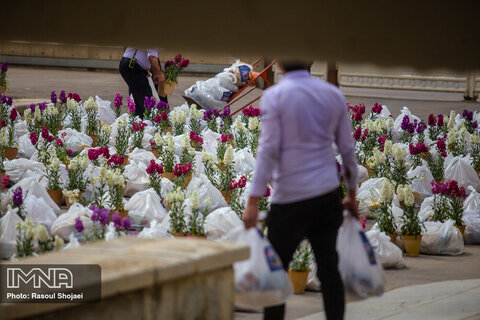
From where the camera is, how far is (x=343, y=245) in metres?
3.74

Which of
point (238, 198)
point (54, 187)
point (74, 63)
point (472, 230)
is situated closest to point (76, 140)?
point (54, 187)

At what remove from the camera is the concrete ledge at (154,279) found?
2.59 meters

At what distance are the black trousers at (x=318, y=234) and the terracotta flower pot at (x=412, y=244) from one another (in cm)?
253

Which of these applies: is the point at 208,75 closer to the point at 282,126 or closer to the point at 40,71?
the point at 40,71

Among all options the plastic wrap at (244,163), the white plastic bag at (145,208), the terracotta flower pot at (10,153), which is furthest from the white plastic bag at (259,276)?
the terracotta flower pot at (10,153)

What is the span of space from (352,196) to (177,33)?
1.29 meters

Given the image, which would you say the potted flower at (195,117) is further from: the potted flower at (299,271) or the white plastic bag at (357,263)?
the white plastic bag at (357,263)

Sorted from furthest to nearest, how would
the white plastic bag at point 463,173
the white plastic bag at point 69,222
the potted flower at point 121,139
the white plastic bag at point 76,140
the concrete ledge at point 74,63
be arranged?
the concrete ledge at point 74,63 → the white plastic bag at point 76,140 → the potted flower at point 121,139 → the white plastic bag at point 463,173 → the white plastic bag at point 69,222

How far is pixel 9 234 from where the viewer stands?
5.18 metres

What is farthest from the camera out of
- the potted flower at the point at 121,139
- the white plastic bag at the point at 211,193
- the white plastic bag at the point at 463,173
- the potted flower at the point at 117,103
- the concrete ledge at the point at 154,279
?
the potted flower at the point at 117,103

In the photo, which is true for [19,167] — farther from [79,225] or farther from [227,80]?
[227,80]

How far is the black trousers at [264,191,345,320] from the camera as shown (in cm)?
348

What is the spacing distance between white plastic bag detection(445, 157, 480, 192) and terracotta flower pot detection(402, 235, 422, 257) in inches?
76.7

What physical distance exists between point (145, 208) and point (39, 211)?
32.3 inches
